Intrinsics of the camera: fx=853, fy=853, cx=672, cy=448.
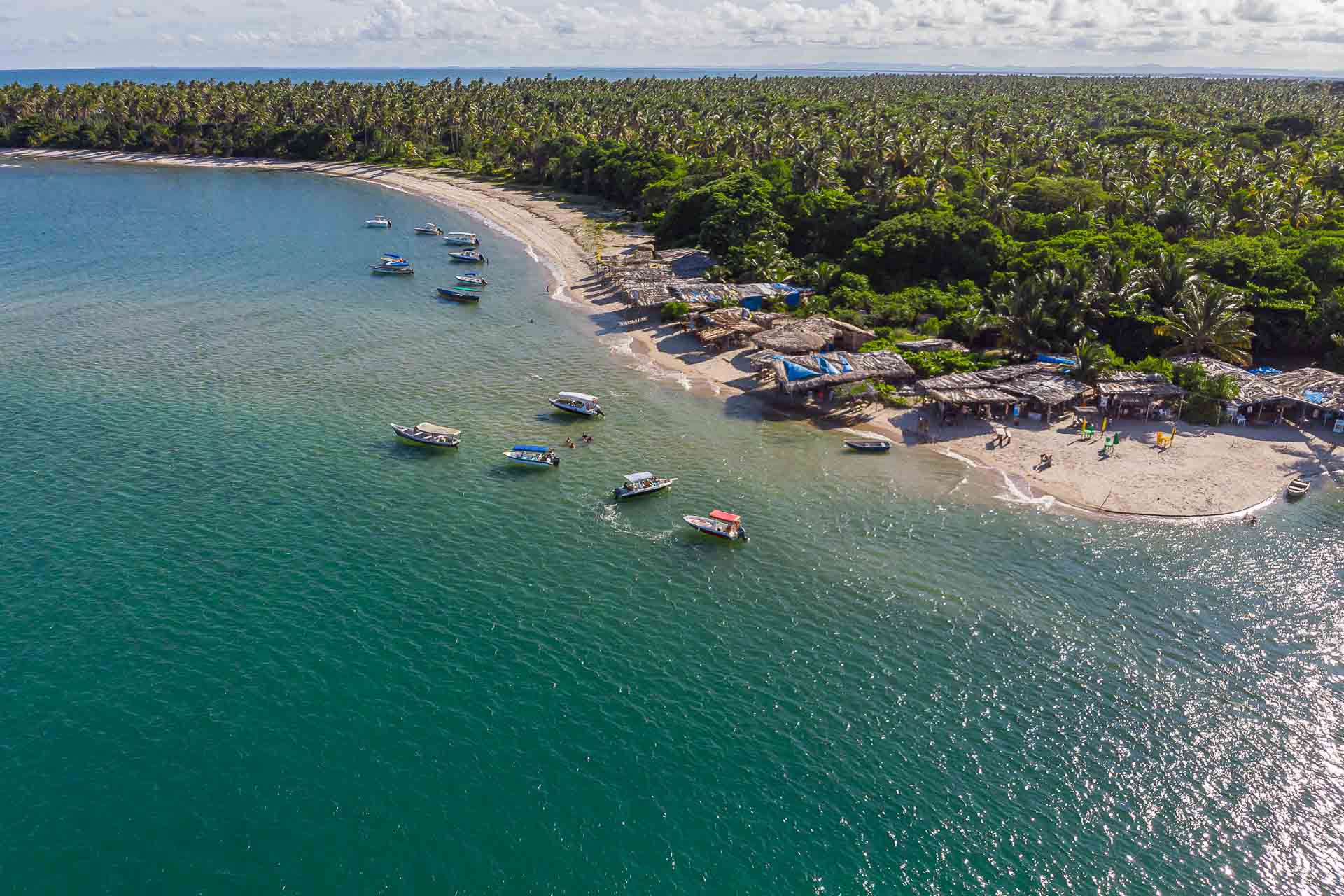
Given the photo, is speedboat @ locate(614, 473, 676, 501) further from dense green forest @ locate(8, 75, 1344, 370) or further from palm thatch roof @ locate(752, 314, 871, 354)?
dense green forest @ locate(8, 75, 1344, 370)

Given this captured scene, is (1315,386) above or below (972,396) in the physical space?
above

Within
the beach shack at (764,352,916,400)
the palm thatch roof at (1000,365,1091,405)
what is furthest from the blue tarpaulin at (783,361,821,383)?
the palm thatch roof at (1000,365,1091,405)

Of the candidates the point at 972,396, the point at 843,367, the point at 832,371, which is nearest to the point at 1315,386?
the point at 972,396

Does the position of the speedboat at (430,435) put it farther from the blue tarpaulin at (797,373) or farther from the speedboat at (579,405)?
the blue tarpaulin at (797,373)

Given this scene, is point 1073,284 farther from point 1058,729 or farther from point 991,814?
point 991,814

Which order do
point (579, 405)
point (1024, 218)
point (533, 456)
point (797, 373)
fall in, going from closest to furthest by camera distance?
point (533, 456) < point (579, 405) < point (797, 373) < point (1024, 218)

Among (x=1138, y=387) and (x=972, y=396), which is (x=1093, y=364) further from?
(x=972, y=396)

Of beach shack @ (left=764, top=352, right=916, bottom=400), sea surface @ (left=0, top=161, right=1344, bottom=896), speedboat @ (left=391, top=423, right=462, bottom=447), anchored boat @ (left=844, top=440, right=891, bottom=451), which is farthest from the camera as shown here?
beach shack @ (left=764, top=352, right=916, bottom=400)
